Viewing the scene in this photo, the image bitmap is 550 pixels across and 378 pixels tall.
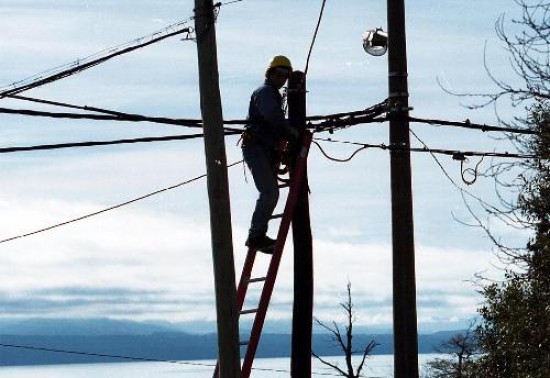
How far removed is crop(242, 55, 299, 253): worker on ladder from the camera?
42.9ft

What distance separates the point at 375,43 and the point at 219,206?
3.57 meters

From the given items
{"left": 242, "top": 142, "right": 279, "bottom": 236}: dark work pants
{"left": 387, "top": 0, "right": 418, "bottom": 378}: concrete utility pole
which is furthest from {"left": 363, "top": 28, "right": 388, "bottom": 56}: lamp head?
{"left": 242, "top": 142, "right": 279, "bottom": 236}: dark work pants

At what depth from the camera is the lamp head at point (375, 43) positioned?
45.6 ft

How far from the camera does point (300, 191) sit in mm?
14023

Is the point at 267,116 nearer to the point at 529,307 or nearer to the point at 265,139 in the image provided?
the point at 265,139

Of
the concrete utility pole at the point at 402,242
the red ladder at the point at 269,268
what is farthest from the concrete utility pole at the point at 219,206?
the concrete utility pole at the point at 402,242

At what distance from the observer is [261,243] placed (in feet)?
42.8

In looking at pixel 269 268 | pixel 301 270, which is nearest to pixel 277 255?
pixel 269 268

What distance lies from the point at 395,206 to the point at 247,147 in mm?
1788

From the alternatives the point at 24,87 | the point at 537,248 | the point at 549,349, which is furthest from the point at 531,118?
the point at 24,87

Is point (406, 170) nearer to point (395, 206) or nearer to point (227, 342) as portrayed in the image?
point (395, 206)

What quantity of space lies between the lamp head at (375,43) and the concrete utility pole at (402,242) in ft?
1.28

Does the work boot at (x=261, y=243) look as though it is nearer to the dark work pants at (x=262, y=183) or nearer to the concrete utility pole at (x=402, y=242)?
the dark work pants at (x=262, y=183)

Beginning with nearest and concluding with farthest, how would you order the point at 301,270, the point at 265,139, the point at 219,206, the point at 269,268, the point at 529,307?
the point at 219,206
the point at 269,268
the point at 265,139
the point at 301,270
the point at 529,307
